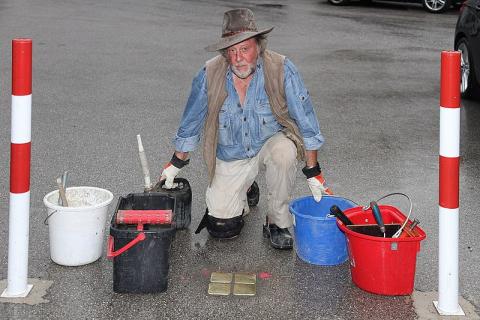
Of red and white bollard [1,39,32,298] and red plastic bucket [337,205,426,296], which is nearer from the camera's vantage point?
red and white bollard [1,39,32,298]

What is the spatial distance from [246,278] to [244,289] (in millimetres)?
158

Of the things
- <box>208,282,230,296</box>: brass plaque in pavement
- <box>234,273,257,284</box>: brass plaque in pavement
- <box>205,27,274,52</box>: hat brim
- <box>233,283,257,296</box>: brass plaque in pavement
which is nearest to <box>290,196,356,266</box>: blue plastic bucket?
<box>234,273,257,284</box>: brass plaque in pavement

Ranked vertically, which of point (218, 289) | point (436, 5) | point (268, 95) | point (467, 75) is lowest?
point (218, 289)

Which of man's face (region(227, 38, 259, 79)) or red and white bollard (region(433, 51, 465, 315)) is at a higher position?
man's face (region(227, 38, 259, 79))

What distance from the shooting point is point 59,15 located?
55.7 ft

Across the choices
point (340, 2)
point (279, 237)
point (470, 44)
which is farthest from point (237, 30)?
point (340, 2)

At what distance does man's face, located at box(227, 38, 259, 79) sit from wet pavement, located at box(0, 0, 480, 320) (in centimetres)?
111

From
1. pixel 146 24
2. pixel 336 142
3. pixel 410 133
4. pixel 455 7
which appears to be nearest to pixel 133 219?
pixel 336 142

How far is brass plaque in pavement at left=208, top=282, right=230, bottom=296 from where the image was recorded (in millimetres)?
4875

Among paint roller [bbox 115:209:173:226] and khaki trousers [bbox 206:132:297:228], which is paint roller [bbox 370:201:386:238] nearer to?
khaki trousers [bbox 206:132:297:228]

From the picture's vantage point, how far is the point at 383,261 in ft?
15.5

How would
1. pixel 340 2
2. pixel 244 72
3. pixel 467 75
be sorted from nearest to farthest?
pixel 244 72 < pixel 467 75 < pixel 340 2

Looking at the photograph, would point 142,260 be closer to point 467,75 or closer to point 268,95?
point 268,95

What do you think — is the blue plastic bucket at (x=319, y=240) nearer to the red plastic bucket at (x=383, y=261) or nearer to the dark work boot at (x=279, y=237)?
the dark work boot at (x=279, y=237)
